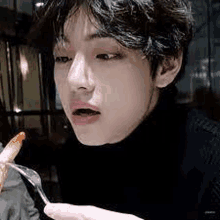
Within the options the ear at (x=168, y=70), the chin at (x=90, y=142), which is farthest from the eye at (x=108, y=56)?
the chin at (x=90, y=142)

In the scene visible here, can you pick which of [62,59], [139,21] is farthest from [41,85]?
[139,21]

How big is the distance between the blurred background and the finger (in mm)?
19

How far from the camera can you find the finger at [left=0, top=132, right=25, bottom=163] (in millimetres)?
617

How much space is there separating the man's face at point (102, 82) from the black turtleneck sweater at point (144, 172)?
0.04 metres

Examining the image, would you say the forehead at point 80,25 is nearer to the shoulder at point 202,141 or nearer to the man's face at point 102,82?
the man's face at point 102,82

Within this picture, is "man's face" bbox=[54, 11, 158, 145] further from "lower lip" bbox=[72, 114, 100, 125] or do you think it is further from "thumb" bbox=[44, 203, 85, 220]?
"thumb" bbox=[44, 203, 85, 220]

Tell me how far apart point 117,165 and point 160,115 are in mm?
192

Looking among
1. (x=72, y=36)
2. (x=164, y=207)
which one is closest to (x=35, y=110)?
(x=72, y=36)

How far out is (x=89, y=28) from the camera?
0.57 meters

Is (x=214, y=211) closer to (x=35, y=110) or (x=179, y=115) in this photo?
(x=179, y=115)

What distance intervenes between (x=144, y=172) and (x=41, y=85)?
15.3 inches

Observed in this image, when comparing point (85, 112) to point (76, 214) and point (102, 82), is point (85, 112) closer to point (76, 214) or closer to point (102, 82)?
point (102, 82)

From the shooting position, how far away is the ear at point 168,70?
2.05 feet

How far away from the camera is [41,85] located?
2.25 ft
